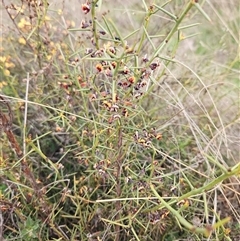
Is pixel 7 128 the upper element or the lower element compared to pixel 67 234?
upper

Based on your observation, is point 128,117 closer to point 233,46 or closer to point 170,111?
point 170,111

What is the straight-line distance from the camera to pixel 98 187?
133cm

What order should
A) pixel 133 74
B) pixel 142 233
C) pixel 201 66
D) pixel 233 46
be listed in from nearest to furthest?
1. pixel 133 74
2. pixel 142 233
3. pixel 201 66
4. pixel 233 46

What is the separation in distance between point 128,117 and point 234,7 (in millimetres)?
1605

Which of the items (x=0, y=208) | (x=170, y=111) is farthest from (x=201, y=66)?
(x=0, y=208)

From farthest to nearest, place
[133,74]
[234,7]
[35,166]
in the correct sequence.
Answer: [234,7], [35,166], [133,74]

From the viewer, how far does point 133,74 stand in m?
1.11

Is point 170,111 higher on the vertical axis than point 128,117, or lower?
lower

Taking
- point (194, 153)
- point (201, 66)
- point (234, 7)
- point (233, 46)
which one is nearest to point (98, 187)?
point (194, 153)

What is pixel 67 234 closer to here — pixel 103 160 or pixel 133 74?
pixel 103 160

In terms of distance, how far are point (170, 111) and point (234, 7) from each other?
44.7 inches

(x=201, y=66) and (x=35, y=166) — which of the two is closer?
(x=35, y=166)

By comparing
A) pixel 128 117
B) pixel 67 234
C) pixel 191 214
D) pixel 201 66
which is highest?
pixel 128 117

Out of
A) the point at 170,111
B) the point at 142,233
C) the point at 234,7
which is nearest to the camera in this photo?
the point at 142,233
